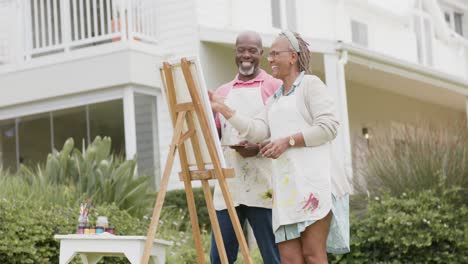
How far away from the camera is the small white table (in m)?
6.45

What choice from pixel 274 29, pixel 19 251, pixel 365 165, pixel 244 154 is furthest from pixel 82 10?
pixel 244 154

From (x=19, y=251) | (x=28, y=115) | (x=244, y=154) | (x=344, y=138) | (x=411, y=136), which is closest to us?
(x=244, y=154)

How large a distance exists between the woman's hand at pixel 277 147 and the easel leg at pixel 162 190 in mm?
624

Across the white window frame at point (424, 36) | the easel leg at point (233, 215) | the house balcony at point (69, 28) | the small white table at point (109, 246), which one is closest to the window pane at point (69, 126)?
the house balcony at point (69, 28)

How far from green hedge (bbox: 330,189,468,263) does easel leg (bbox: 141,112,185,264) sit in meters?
4.43

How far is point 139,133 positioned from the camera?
47.6 ft

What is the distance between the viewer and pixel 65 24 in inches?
574

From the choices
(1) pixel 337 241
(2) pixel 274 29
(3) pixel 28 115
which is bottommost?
(1) pixel 337 241

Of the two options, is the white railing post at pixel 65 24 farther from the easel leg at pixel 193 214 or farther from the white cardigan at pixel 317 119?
the white cardigan at pixel 317 119

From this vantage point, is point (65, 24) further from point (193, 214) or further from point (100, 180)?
point (193, 214)

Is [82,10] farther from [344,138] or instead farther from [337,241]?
[337,241]

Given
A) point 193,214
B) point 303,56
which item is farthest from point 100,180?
point 303,56

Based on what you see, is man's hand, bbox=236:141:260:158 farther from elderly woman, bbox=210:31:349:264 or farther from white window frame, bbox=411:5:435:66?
white window frame, bbox=411:5:435:66

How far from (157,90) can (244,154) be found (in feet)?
28.5
